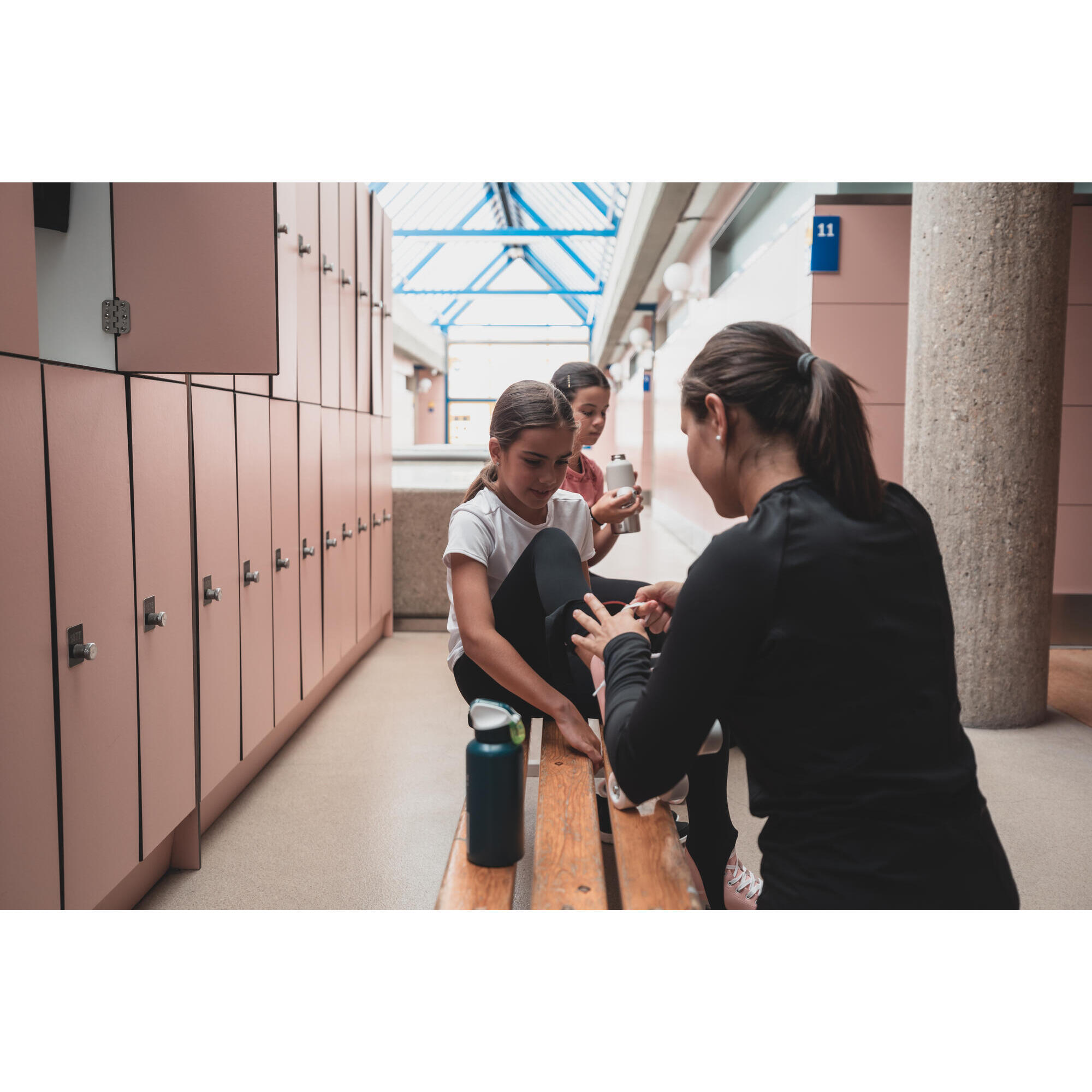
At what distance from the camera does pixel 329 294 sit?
134 inches

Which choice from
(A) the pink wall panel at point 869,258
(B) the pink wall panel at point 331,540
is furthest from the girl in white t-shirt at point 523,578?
(A) the pink wall panel at point 869,258

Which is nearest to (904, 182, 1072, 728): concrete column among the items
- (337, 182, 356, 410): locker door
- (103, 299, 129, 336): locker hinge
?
(337, 182, 356, 410): locker door

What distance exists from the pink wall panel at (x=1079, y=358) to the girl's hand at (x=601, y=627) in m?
3.91

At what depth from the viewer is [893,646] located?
0.94 meters

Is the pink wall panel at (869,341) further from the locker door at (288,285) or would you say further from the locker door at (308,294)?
the locker door at (288,285)

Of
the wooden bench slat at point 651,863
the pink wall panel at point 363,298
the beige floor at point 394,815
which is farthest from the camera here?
the pink wall panel at point 363,298

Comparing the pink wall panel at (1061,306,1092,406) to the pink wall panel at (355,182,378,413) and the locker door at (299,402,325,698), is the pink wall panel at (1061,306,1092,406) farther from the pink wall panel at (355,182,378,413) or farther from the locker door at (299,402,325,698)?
the locker door at (299,402,325,698)

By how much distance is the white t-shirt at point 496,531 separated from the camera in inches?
66.6

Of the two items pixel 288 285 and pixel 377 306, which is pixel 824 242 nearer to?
pixel 377 306

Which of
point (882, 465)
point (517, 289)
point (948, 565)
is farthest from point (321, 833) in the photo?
point (517, 289)

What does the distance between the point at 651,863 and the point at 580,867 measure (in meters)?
0.09

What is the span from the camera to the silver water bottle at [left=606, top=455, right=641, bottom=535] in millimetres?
2291

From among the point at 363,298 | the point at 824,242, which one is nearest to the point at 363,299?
the point at 363,298
